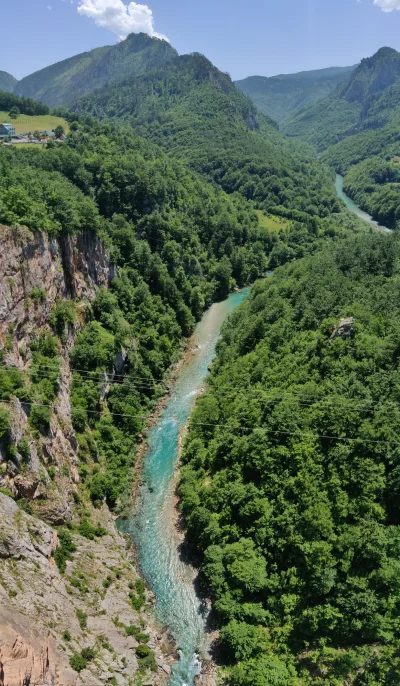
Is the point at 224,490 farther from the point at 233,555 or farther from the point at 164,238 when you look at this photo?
the point at 164,238

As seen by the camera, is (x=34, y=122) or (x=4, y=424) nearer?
(x=4, y=424)

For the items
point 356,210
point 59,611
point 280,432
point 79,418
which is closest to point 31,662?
point 59,611

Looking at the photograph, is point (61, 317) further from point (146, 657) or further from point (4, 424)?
point (146, 657)

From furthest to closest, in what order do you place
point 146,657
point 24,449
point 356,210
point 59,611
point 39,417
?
1. point 356,210
2. point 39,417
3. point 24,449
4. point 146,657
5. point 59,611

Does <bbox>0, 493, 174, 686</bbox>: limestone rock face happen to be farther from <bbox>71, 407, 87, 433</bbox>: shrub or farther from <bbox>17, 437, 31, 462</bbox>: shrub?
<bbox>71, 407, 87, 433</bbox>: shrub

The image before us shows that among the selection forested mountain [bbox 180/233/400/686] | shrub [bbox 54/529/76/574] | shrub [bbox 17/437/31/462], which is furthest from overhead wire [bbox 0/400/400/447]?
shrub [bbox 54/529/76/574]

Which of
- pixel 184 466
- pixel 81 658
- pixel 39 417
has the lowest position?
pixel 81 658

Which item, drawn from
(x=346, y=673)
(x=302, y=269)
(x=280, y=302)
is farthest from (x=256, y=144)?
(x=346, y=673)
